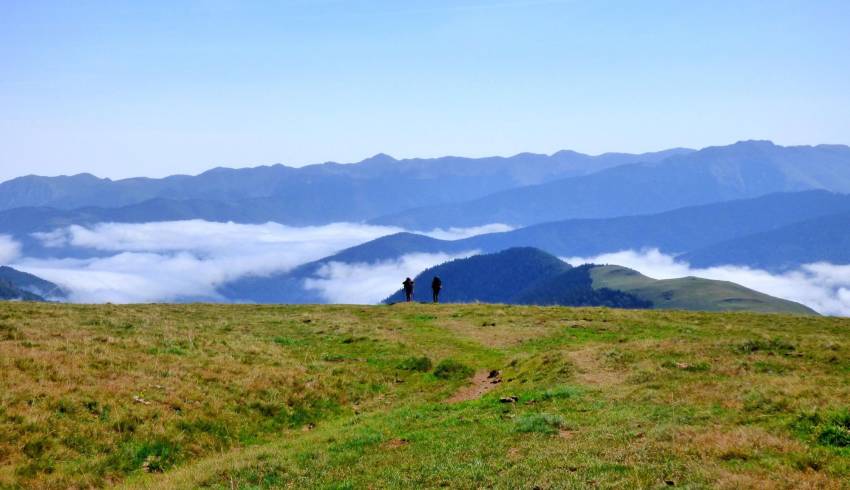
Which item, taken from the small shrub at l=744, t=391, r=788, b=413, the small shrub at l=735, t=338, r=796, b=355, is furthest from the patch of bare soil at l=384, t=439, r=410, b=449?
the small shrub at l=735, t=338, r=796, b=355

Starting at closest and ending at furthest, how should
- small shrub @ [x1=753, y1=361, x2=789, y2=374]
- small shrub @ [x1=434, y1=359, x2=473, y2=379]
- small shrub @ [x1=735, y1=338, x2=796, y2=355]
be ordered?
1. small shrub @ [x1=753, y1=361, x2=789, y2=374]
2. small shrub @ [x1=735, y1=338, x2=796, y2=355]
3. small shrub @ [x1=434, y1=359, x2=473, y2=379]

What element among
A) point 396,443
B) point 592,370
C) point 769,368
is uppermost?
point 769,368

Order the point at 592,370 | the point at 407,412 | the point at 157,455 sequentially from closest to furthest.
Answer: the point at 157,455 < the point at 407,412 < the point at 592,370

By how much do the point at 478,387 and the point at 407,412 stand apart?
19.9 feet

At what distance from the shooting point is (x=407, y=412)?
75.4 feet

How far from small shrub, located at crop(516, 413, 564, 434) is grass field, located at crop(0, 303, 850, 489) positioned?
0.10m

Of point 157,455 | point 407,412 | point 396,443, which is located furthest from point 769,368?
point 157,455

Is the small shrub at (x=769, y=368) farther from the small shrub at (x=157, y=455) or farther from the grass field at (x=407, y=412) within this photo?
the small shrub at (x=157, y=455)

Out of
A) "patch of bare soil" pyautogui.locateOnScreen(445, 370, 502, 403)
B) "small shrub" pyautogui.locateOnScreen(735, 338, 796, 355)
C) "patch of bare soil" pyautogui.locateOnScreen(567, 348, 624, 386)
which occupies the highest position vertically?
"small shrub" pyautogui.locateOnScreen(735, 338, 796, 355)

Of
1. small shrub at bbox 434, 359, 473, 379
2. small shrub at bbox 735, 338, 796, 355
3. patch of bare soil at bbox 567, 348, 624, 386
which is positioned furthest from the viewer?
small shrub at bbox 434, 359, 473, 379

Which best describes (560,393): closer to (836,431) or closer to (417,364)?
(836,431)

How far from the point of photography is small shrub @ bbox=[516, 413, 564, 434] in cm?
1725

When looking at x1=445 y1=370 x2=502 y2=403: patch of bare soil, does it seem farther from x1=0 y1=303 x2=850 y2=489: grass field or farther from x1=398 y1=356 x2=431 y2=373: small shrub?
x1=398 y1=356 x2=431 y2=373: small shrub

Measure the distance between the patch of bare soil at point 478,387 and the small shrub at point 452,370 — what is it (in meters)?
0.60
